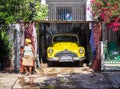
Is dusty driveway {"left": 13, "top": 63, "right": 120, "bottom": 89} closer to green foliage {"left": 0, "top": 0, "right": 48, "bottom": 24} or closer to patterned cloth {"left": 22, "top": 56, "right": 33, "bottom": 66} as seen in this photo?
patterned cloth {"left": 22, "top": 56, "right": 33, "bottom": 66}

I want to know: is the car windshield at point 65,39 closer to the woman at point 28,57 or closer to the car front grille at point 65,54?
the car front grille at point 65,54

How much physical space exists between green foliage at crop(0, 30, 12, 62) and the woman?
135 cm

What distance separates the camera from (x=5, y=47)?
1881 centimetres

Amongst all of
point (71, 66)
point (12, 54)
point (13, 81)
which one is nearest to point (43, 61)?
point (71, 66)

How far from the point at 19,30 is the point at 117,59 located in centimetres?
533

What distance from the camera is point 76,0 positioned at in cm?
2455

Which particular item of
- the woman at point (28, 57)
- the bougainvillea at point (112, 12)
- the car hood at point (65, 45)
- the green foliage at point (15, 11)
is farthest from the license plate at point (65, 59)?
the bougainvillea at point (112, 12)

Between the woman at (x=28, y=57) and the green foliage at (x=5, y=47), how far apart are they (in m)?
1.35

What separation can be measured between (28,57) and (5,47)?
178 cm

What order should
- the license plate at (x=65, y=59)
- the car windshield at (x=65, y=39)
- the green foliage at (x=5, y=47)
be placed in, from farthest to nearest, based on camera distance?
the car windshield at (x=65, y=39) → the license plate at (x=65, y=59) → the green foliage at (x=5, y=47)

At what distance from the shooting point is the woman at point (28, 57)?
17516 millimetres

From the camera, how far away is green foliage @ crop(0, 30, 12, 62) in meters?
18.8

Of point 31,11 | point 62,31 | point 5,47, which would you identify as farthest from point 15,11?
point 62,31

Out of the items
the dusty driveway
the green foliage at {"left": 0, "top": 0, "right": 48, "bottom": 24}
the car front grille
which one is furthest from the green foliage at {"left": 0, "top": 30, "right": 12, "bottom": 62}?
the car front grille
